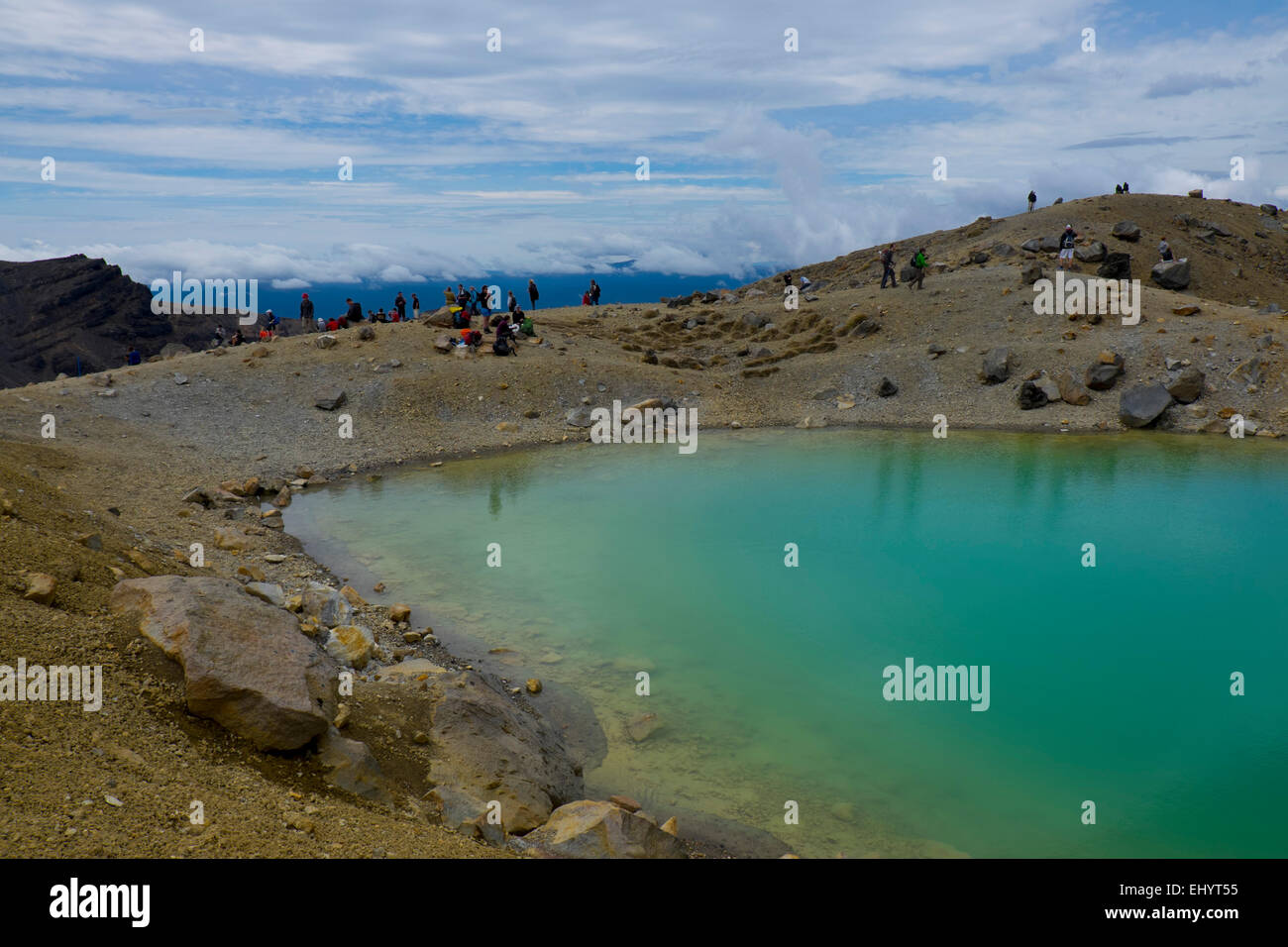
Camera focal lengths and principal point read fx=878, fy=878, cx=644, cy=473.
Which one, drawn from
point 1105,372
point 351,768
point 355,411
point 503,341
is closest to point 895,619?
point 351,768

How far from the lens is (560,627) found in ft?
57.3

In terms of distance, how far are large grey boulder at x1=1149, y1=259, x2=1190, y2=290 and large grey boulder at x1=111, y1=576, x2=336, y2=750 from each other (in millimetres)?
50061

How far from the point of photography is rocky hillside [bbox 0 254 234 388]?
282ft

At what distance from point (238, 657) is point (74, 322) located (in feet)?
325

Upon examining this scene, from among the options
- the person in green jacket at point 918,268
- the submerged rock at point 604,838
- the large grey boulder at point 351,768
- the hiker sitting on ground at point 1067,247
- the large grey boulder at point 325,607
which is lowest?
the submerged rock at point 604,838

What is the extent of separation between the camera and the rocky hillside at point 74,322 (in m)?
85.9

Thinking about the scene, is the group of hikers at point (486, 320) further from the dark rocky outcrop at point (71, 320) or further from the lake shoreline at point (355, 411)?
the dark rocky outcrop at point (71, 320)

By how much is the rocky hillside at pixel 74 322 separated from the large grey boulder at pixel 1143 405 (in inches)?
3224

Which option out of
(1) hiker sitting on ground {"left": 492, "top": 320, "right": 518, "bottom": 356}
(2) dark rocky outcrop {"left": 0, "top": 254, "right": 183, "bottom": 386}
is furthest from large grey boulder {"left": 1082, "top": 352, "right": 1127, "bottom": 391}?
(2) dark rocky outcrop {"left": 0, "top": 254, "right": 183, "bottom": 386}

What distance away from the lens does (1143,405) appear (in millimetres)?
32688

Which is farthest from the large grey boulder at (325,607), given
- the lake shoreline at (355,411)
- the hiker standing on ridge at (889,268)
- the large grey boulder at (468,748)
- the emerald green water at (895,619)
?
the hiker standing on ridge at (889,268)

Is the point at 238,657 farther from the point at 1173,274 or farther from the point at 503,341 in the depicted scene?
the point at 1173,274

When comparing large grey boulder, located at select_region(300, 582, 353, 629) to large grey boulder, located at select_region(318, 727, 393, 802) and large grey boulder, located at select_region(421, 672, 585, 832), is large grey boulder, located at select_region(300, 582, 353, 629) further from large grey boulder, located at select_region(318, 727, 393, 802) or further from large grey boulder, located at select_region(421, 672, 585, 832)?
large grey boulder, located at select_region(318, 727, 393, 802)

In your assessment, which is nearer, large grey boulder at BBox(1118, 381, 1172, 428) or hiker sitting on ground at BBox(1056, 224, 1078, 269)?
large grey boulder at BBox(1118, 381, 1172, 428)
